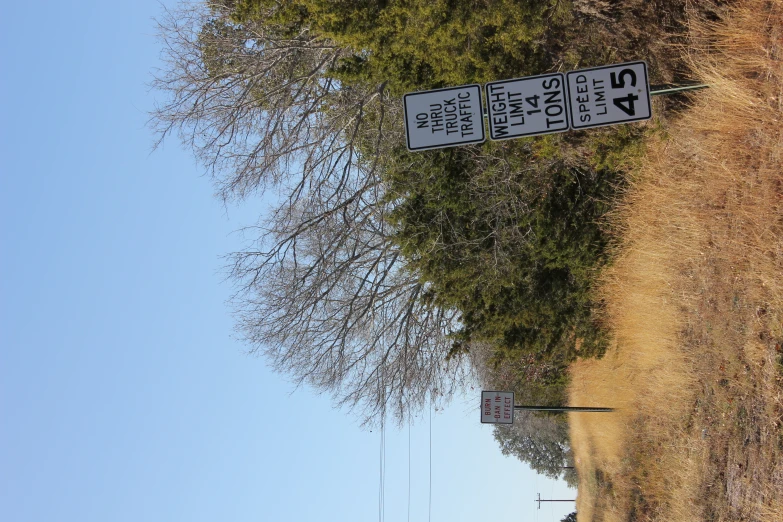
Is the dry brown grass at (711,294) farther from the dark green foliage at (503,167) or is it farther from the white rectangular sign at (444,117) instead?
the white rectangular sign at (444,117)

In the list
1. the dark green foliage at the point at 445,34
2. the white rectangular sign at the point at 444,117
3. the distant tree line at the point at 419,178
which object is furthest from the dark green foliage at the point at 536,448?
the white rectangular sign at the point at 444,117

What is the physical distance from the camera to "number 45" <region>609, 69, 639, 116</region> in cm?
691

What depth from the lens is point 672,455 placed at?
11.9 m

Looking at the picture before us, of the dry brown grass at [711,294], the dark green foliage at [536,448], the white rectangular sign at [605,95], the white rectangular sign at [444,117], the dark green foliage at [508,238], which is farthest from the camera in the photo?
the dark green foliage at [536,448]

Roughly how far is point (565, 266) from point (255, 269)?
697 centimetres

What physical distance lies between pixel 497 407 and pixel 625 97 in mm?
10258

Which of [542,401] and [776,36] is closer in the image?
[776,36]

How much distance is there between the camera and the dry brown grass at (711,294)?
8.22 metres

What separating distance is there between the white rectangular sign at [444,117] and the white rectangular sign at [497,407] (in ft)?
32.2

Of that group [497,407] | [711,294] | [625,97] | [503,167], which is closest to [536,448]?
[497,407]

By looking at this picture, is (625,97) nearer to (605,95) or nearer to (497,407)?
(605,95)

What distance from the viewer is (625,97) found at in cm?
693

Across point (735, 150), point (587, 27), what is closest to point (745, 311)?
point (735, 150)

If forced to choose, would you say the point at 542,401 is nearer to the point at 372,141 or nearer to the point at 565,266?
the point at 565,266
